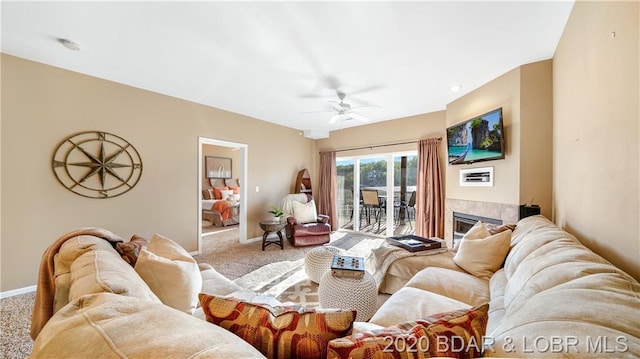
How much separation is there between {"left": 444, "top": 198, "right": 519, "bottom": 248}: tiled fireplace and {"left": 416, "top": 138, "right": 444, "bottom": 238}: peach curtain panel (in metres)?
0.23

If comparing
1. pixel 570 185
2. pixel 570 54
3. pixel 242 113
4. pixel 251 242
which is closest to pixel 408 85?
pixel 570 54

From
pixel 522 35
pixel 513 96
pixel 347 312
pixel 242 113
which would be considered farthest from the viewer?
pixel 242 113

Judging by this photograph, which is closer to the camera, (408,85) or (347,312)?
(347,312)

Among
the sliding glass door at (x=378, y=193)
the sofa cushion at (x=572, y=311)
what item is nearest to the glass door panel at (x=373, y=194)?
the sliding glass door at (x=378, y=193)

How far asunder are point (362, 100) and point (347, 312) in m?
3.46

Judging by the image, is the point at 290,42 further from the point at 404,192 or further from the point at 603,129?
the point at 404,192

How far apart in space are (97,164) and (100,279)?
2893 millimetres

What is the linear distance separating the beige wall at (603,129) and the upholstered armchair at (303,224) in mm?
3387

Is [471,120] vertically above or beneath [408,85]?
beneath

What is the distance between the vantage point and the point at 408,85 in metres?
3.19

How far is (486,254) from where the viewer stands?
6.48 feet

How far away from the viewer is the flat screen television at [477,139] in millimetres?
2867

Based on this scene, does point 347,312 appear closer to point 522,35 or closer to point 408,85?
point 522,35

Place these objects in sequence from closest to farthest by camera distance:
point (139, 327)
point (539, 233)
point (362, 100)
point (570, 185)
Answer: point (139, 327), point (539, 233), point (570, 185), point (362, 100)
